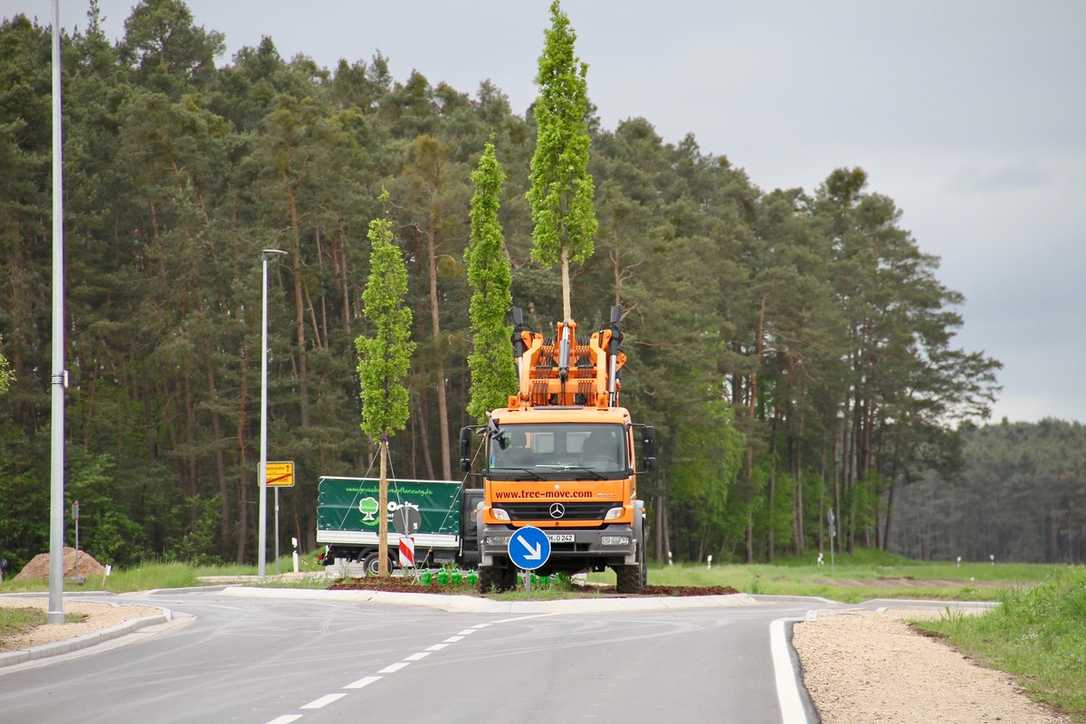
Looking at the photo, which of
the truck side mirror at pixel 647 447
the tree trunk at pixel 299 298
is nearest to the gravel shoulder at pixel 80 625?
the truck side mirror at pixel 647 447

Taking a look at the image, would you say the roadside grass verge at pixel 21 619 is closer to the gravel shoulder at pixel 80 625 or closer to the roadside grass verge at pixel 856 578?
the gravel shoulder at pixel 80 625

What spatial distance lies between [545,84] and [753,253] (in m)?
49.2

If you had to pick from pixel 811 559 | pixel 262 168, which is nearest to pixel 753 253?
pixel 811 559

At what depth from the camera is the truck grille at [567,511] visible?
2523 centimetres

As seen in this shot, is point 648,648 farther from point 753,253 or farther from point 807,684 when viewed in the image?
point 753,253

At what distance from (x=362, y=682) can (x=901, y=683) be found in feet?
15.0

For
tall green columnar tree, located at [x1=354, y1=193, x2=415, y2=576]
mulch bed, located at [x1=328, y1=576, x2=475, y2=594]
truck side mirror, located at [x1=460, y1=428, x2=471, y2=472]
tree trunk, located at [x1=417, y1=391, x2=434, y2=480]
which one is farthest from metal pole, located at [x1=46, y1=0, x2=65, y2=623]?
tree trunk, located at [x1=417, y1=391, x2=434, y2=480]

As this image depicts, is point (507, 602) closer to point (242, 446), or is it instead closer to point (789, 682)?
point (789, 682)

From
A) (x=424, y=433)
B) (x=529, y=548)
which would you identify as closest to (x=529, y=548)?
(x=529, y=548)

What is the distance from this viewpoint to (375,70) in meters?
107

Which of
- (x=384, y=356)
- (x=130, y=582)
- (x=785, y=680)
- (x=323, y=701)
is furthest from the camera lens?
(x=130, y=582)

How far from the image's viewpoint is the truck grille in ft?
82.8

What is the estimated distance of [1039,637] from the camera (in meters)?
16.5

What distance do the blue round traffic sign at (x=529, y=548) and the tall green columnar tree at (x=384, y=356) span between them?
1232 centimetres
